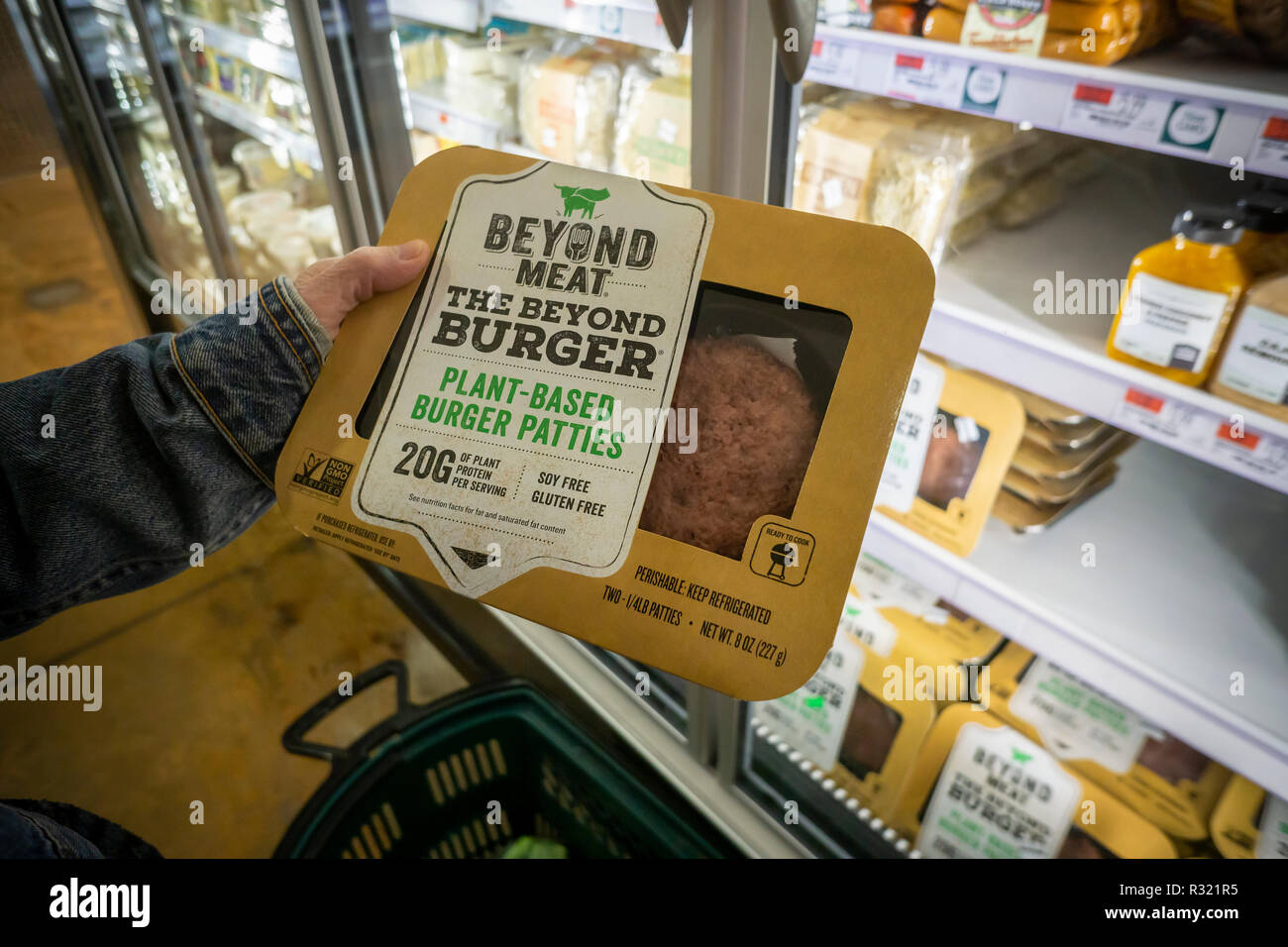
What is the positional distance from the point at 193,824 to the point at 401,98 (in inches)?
55.0

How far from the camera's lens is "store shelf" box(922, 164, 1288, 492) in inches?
28.5

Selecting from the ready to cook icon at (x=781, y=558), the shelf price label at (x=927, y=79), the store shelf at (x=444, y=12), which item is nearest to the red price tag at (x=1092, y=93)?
the shelf price label at (x=927, y=79)

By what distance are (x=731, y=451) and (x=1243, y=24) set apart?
61 cm

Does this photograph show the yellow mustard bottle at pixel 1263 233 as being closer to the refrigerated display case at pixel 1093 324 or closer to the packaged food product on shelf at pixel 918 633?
the refrigerated display case at pixel 1093 324

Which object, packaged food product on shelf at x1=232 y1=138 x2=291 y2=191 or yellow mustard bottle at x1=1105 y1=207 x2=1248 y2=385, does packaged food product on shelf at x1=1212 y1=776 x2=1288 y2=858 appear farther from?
packaged food product on shelf at x1=232 y1=138 x2=291 y2=191

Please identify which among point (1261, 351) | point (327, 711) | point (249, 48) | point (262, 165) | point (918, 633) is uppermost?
point (249, 48)

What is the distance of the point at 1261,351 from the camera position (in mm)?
692

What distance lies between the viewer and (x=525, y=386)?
0.64 m

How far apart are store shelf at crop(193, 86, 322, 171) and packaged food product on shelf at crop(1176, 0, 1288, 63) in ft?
4.22

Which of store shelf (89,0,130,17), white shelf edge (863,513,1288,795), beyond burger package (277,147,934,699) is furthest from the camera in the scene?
store shelf (89,0,130,17)

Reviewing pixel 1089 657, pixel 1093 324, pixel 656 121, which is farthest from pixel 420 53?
pixel 1089 657

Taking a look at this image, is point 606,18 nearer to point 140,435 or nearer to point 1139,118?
point 1139,118

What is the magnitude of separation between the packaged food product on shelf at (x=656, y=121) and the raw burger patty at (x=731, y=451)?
0.57 metres

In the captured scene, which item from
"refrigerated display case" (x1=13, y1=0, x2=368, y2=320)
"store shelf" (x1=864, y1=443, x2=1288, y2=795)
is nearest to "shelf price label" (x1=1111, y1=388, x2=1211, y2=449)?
"store shelf" (x1=864, y1=443, x2=1288, y2=795)
